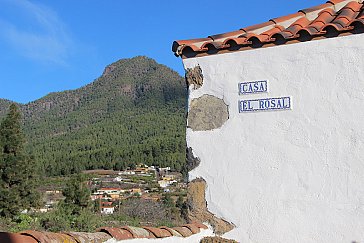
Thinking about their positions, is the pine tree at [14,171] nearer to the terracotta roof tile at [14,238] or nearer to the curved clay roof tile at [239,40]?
the curved clay roof tile at [239,40]

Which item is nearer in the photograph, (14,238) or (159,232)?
(14,238)

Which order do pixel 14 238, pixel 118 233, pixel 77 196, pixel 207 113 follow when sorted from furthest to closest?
1. pixel 77 196
2. pixel 207 113
3. pixel 118 233
4. pixel 14 238

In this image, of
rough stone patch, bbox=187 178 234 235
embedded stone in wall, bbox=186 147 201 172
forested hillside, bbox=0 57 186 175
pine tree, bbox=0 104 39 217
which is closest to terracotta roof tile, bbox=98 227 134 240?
rough stone patch, bbox=187 178 234 235

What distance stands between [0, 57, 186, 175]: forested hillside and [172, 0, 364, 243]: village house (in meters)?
44.1

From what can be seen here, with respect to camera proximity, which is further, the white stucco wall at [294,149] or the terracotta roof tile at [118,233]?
the white stucco wall at [294,149]

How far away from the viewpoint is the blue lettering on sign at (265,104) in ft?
13.6

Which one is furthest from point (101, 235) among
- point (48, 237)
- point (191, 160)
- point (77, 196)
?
point (77, 196)

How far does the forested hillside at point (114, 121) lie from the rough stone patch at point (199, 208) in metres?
43.9

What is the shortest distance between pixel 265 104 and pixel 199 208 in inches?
45.6

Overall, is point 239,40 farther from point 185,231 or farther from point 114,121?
point 114,121

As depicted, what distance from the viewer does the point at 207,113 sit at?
4.53m

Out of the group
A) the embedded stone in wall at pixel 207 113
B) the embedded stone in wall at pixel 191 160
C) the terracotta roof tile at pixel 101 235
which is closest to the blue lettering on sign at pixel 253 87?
the embedded stone in wall at pixel 207 113

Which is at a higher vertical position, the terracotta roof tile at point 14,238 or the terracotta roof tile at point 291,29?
the terracotta roof tile at point 291,29

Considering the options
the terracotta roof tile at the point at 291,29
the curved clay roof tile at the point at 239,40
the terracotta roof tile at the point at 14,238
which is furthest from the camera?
the curved clay roof tile at the point at 239,40
